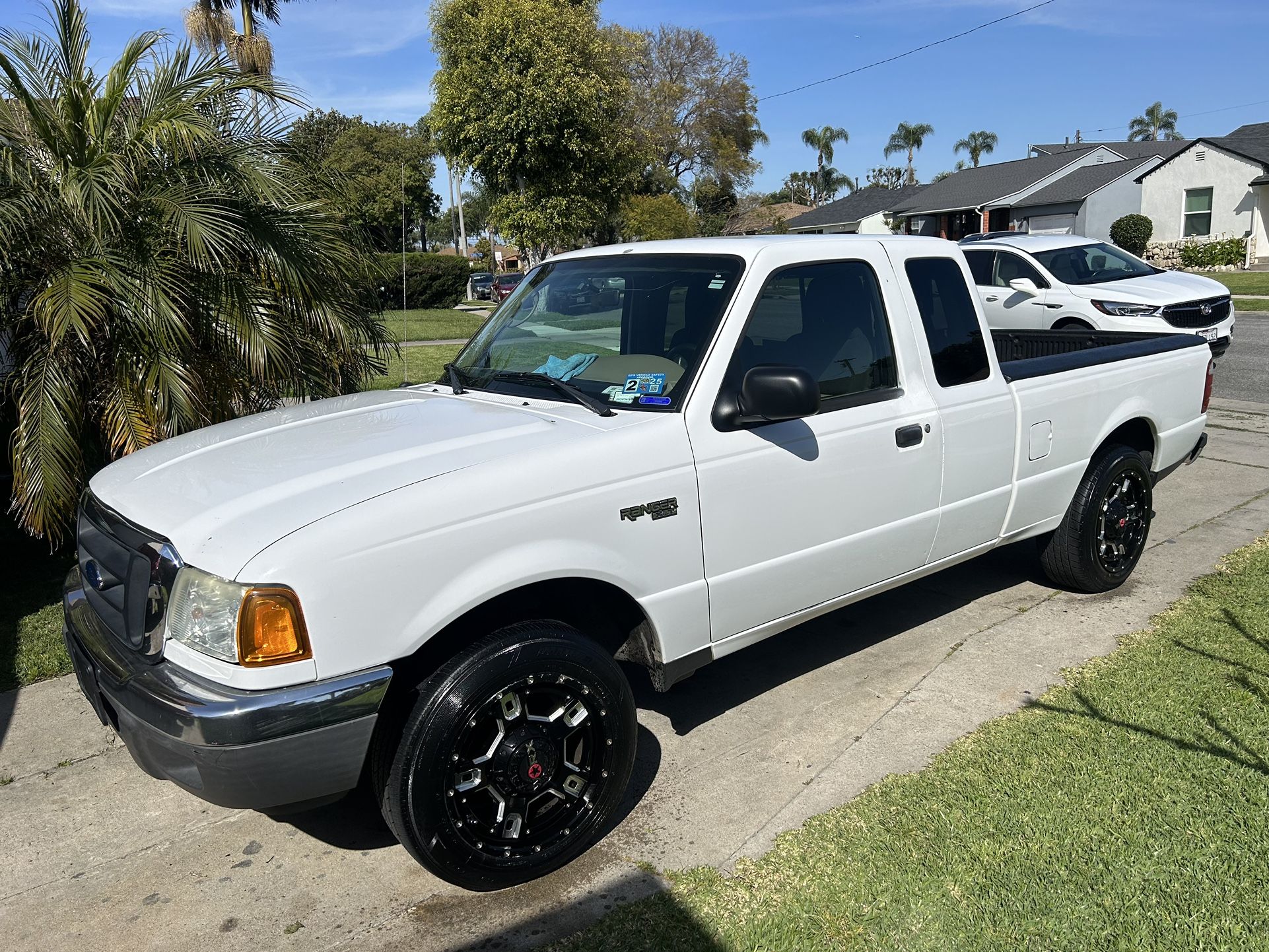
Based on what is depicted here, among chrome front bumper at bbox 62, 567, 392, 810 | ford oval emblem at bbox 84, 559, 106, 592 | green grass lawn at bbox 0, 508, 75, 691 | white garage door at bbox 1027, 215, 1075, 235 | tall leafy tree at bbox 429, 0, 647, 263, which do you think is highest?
tall leafy tree at bbox 429, 0, 647, 263

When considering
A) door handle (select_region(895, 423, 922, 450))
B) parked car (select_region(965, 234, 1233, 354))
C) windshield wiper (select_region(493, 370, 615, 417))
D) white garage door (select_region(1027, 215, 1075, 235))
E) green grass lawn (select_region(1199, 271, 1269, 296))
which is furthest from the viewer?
white garage door (select_region(1027, 215, 1075, 235))

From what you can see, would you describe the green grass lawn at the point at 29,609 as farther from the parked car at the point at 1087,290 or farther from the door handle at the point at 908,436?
the parked car at the point at 1087,290

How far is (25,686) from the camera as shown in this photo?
4977 mm

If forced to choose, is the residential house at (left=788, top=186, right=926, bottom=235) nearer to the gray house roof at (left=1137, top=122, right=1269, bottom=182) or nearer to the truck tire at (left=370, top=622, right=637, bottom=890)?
the gray house roof at (left=1137, top=122, right=1269, bottom=182)

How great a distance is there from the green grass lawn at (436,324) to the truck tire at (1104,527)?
1372 centimetres

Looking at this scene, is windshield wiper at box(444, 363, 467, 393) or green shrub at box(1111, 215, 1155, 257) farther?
green shrub at box(1111, 215, 1155, 257)

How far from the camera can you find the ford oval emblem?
11.1ft

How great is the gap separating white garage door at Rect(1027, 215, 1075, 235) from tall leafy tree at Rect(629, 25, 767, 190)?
17.7 m

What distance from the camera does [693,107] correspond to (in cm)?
5372

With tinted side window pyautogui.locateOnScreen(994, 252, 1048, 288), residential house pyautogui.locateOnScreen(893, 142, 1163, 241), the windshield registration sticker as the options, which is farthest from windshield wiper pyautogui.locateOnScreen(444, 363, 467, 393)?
residential house pyautogui.locateOnScreen(893, 142, 1163, 241)

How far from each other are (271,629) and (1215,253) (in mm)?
37908

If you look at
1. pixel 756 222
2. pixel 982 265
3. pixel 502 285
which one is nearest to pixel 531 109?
pixel 502 285

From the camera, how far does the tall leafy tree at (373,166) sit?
23.7 feet

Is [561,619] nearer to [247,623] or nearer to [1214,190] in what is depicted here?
[247,623]
